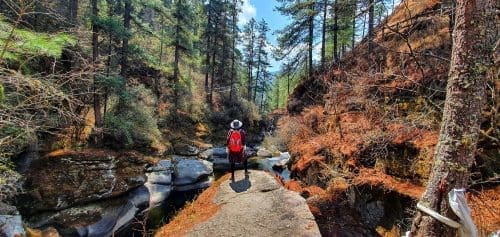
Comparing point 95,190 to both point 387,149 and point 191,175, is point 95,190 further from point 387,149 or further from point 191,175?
point 387,149

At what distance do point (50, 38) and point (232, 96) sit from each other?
26.5 metres

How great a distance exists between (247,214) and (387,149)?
12.1 feet

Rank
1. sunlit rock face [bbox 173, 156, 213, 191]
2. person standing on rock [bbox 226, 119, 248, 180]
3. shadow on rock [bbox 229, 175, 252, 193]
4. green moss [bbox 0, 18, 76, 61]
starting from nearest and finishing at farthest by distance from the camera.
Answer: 1. green moss [bbox 0, 18, 76, 61]
2. shadow on rock [bbox 229, 175, 252, 193]
3. person standing on rock [bbox 226, 119, 248, 180]
4. sunlit rock face [bbox 173, 156, 213, 191]

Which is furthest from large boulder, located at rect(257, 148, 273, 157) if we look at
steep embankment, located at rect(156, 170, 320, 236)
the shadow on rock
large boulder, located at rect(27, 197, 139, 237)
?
steep embankment, located at rect(156, 170, 320, 236)

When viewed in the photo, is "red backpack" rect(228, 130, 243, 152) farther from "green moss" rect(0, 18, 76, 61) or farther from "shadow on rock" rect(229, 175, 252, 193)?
"green moss" rect(0, 18, 76, 61)

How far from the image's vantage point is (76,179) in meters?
10.3

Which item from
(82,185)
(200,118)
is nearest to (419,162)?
(82,185)

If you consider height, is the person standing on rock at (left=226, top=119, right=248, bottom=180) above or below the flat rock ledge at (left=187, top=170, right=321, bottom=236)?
above

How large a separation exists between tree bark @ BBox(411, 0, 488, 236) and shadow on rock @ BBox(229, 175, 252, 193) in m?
5.03

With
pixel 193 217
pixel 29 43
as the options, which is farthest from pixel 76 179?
pixel 29 43

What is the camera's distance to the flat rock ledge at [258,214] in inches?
213

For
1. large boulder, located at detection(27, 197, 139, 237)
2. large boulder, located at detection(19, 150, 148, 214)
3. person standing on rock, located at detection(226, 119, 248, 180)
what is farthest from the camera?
large boulder, located at detection(19, 150, 148, 214)

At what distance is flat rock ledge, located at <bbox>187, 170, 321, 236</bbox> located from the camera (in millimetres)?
5410

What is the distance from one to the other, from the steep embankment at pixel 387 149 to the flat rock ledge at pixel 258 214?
1025 millimetres
